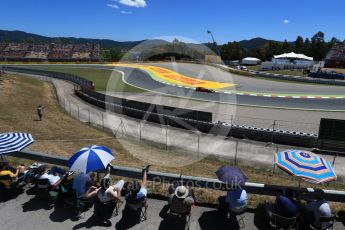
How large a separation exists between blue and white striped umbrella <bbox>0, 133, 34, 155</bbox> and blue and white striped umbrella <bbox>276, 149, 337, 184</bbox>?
7523mm

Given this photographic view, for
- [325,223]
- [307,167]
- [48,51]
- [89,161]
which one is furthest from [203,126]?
[48,51]

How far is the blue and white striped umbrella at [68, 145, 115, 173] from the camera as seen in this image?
26.5 ft

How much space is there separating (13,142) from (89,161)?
307 cm

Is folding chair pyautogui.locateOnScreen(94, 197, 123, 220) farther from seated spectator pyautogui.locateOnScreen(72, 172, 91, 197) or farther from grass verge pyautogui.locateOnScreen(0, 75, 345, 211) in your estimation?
grass verge pyautogui.locateOnScreen(0, 75, 345, 211)

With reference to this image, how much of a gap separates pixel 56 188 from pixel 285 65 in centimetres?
8380

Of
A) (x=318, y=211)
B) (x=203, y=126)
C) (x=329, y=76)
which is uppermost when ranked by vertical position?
(x=329, y=76)

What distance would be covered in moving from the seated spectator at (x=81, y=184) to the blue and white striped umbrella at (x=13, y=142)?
2.62m

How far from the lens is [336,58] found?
9644 centimetres

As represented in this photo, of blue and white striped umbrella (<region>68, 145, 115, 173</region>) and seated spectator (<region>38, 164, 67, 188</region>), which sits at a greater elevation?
blue and white striped umbrella (<region>68, 145, 115, 173</region>)

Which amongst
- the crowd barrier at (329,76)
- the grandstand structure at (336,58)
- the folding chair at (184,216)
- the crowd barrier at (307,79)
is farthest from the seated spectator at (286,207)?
the grandstand structure at (336,58)

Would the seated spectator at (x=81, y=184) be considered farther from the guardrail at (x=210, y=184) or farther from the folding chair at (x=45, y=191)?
the guardrail at (x=210, y=184)

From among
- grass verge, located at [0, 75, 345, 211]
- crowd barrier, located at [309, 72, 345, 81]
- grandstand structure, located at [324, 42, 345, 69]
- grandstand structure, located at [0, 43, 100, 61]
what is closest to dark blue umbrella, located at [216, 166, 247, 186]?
grass verge, located at [0, 75, 345, 211]

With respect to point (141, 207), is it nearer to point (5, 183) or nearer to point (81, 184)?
point (81, 184)

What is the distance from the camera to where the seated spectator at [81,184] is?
7827mm
